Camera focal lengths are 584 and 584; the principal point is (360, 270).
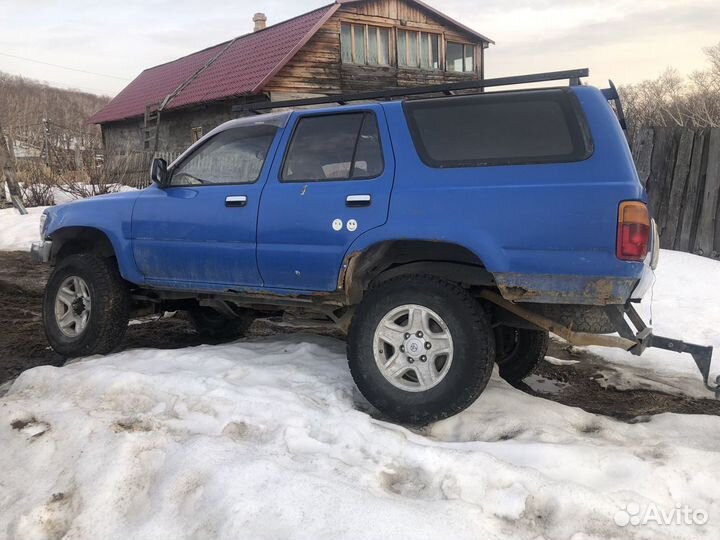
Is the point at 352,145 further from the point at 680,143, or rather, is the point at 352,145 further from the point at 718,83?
the point at 718,83

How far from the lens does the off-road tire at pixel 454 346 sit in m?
3.21

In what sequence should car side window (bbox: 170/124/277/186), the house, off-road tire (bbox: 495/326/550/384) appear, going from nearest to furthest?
car side window (bbox: 170/124/277/186)
off-road tire (bbox: 495/326/550/384)
the house

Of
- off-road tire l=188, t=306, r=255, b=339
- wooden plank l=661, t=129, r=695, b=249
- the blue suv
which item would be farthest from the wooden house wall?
the blue suv

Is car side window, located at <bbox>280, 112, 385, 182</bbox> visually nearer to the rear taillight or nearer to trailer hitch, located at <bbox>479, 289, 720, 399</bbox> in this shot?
trailer hitch, located at <bbox>479, 289, 720, 399</bbox>

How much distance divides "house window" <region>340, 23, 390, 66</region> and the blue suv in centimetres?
1788

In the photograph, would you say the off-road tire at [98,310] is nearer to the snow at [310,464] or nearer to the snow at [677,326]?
the snow at [310,464]

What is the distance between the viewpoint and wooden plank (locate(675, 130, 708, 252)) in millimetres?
7700

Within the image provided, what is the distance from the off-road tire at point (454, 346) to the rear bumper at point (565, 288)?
0.24 meters

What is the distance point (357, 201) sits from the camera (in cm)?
354

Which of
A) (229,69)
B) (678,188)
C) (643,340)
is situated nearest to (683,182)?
(678,188)

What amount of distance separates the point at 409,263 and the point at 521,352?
1389 millimetres

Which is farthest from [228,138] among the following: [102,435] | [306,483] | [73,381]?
[306,483]

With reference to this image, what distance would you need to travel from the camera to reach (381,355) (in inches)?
137

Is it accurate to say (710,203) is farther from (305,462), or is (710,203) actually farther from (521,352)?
(305,462)
